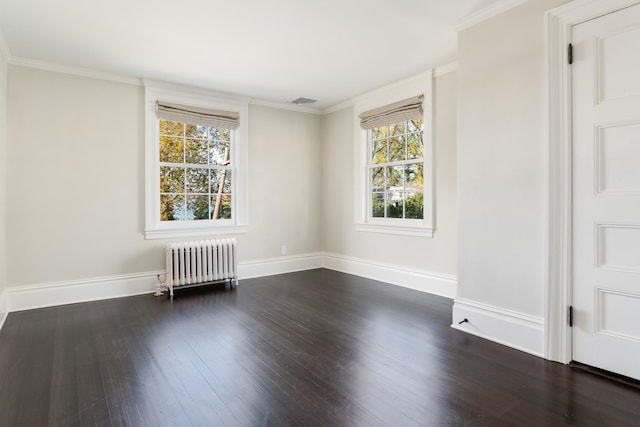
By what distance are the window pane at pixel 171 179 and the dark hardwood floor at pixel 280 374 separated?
1631 millimetres

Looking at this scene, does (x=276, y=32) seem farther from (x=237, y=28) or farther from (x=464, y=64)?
(x=464, y=64)

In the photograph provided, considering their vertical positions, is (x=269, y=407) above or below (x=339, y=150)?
below

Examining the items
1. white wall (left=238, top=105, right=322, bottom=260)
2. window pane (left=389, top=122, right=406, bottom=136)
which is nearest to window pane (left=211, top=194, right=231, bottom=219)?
white wall (left=238, top=105, right=322, bottom=260)

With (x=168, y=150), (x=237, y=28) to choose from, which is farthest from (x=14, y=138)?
(x=237, y=28)

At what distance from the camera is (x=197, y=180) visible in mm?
4633

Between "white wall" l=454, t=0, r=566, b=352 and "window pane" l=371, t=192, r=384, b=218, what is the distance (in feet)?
6.18

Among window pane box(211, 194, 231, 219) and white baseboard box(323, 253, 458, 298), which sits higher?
window pane box(211, 194, 231, 219)

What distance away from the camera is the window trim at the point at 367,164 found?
405 cm

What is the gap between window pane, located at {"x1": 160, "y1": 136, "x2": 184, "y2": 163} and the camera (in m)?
4.38

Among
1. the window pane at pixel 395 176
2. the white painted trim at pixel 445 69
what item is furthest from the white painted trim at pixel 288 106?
the white painted trim at pixel 445 69

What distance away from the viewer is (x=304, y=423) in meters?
1.70

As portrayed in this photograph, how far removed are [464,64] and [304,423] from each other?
292 centimetres

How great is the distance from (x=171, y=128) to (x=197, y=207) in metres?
1.06

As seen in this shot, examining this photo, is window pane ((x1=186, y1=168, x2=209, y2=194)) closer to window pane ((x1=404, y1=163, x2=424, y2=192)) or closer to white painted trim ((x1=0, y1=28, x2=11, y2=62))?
white painted trim ((x1=0, y1=28, x2=11, y2=62))
